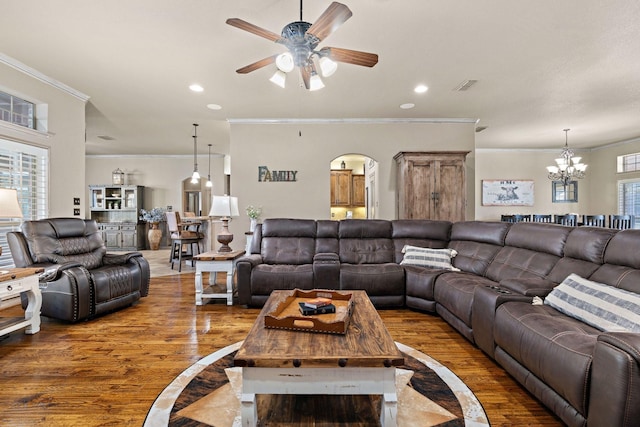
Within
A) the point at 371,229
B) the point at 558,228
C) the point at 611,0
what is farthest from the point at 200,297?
the point at 611,0

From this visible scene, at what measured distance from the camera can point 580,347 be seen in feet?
5.05

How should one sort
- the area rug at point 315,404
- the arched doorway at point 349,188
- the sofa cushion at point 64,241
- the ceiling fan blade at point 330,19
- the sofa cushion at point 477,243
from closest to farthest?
the area rug at point 315,404 → the ceiling fan blade at point 330,19 → the sofa cushion at point 64,241 → the sofa cushion at point 477,243 → the arched doorway at point 349,188

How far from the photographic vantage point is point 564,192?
8672 millimetres

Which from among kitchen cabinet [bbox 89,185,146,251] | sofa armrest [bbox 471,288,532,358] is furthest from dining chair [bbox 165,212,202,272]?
sofa armrest [bbox 471,288,532,358]

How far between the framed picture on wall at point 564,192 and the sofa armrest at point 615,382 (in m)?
9.00

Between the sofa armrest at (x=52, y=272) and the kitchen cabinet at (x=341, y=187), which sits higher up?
the kitchen cabinet at (x=341, y=187)

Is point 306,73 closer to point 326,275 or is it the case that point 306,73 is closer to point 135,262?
point 326,275

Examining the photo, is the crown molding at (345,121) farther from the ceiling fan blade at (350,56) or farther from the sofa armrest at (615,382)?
the sofa armrest at (615,382)

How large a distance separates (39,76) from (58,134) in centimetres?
76

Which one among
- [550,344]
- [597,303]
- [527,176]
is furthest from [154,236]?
[527,176]

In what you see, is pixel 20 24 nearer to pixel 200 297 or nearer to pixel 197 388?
pixel 200 297

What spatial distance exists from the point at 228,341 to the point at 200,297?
1222 mm

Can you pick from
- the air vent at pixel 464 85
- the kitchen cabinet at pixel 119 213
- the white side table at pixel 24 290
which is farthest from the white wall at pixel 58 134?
the air vent at pixel 464 85

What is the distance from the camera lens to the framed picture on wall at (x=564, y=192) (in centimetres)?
864
